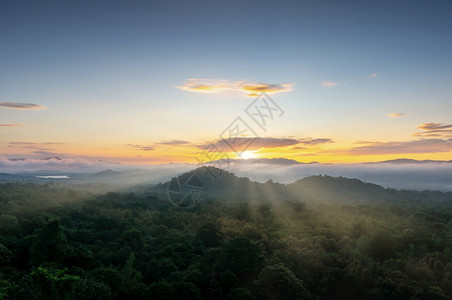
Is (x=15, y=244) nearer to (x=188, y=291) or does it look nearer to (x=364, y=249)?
(x=188, y=291)

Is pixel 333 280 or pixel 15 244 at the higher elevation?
pixel 15 244

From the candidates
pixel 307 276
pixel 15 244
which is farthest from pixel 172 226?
pixel 307 276

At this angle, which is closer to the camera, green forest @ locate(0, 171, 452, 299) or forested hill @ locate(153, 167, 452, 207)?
green forest @ locate(0, 171, 452, 299)

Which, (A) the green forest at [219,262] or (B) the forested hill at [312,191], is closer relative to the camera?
(A) the green forest at [219,262]

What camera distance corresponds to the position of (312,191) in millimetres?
142250

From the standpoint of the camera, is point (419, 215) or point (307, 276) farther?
point (419, 215)

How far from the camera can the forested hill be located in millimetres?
109062

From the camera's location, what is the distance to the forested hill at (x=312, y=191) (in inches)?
4294

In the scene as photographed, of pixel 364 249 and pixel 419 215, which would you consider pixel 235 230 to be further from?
pixel 419 215

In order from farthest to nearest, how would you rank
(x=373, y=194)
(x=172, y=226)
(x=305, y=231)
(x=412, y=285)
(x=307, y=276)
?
(x=373, y=194) → (x=172, y=226) → (x=305, y=231) → (x=307, y=276) → (x=412, y=285)

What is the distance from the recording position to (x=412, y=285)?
76.1 ft

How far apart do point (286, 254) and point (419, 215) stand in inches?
1416

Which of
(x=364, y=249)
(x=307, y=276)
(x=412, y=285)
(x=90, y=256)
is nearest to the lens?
(x=412, y=285)

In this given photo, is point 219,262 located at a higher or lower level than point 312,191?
higher
